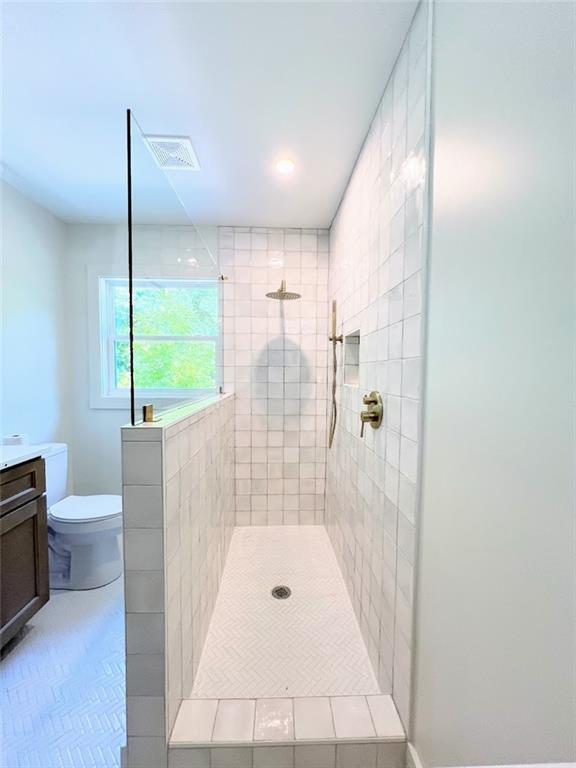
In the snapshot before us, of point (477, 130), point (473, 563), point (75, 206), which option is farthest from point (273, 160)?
point (473, 563)

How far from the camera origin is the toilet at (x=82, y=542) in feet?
5.92

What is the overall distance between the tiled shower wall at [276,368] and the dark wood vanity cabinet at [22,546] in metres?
1.21

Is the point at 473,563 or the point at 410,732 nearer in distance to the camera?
the point at 473,563

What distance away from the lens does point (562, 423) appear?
458mm

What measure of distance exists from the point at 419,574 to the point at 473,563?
300 millimetres

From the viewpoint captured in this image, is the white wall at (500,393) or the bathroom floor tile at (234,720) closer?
the white wall at (500,393)

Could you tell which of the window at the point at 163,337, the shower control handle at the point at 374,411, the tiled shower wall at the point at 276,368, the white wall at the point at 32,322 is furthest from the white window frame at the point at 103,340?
the shower control handle at the point at 374,411

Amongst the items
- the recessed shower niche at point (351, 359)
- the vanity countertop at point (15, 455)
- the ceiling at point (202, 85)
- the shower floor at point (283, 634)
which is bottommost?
the shower floor at point (283, 634)

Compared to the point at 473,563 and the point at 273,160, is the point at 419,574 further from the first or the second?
the point at 273,160

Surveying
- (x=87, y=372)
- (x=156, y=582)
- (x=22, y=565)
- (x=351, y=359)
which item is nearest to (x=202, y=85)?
(x=351, y=359)

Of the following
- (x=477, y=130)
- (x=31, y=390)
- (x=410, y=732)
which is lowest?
(x=410, y=732)

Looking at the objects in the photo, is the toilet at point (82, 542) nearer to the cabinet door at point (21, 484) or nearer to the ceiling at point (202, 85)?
the cabinet door at point (21, 484)

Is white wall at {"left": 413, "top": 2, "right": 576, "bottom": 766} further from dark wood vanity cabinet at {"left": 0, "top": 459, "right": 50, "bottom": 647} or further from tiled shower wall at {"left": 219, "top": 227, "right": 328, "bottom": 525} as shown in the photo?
dark wood vanity cabinet at {"left": 0, "top": 459, "right": 50, "bottom": 647}

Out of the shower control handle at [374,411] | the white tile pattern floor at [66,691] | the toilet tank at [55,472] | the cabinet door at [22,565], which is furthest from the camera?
the toilet tank at [55,472]
